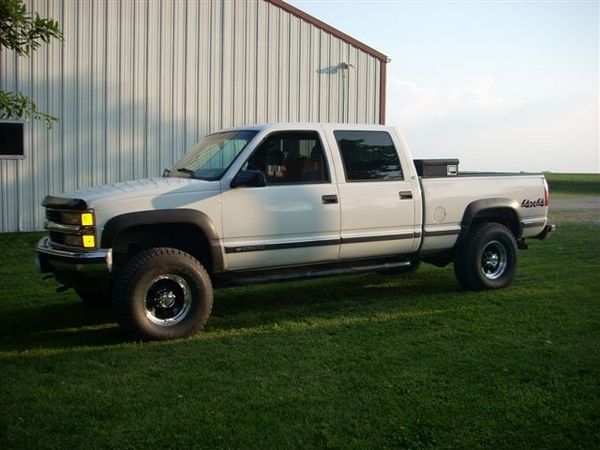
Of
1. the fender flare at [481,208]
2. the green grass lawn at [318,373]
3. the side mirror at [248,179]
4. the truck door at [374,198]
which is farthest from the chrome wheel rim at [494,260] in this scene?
the side mirror at [248,179]

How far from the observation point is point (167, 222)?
239 inches

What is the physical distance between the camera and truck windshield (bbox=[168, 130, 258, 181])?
21.7 ft

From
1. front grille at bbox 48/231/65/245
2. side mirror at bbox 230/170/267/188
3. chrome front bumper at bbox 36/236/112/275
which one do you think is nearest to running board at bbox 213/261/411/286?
side mirror at bbox 230/170/267/188

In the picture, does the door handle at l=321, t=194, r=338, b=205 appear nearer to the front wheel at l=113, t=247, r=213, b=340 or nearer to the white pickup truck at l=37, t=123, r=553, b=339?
the white pickup truck at l=37, t=123, r=553, b=339

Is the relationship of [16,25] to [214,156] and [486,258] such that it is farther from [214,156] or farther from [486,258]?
[486,258]

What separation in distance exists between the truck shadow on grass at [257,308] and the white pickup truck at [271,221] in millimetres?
362

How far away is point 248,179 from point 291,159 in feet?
2.45

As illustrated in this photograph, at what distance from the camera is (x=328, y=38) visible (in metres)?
16.1

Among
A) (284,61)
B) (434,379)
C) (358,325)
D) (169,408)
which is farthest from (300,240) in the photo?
(284,61)

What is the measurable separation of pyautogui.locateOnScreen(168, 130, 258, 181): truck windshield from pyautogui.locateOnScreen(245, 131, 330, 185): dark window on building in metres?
0.20

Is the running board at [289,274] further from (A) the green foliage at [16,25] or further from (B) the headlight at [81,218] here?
(A) the green foliage at [16,25]

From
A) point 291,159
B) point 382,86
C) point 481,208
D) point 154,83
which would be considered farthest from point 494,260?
point 382,86

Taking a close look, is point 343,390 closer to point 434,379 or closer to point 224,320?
point 434,379

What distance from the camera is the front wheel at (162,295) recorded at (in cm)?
584
